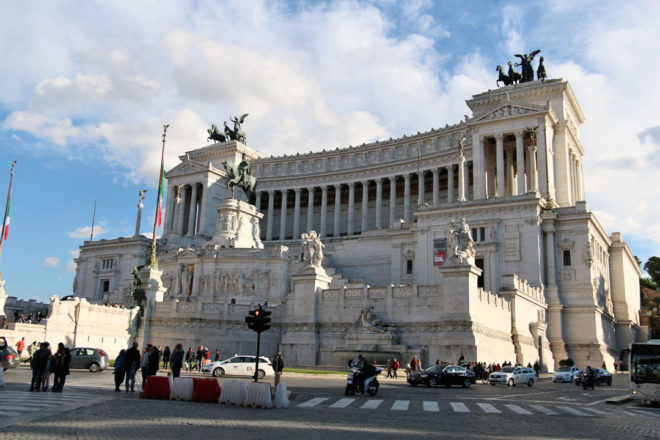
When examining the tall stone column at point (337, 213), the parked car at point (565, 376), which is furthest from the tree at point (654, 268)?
the parked car at point (565, 376)

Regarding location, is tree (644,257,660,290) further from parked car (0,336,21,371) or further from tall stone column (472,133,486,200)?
parked car (0,336,21,371)

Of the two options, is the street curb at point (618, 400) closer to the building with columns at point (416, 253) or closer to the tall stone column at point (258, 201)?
the building with columns at point (416, 253)

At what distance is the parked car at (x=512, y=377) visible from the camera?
110 feet

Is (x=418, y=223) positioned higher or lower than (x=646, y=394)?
higher

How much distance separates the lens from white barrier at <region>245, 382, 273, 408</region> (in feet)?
60.2

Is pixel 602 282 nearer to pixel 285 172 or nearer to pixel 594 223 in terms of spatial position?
pixel 594 223

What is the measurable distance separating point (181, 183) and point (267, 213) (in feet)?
48.9

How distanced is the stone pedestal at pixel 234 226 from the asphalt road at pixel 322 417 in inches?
1641

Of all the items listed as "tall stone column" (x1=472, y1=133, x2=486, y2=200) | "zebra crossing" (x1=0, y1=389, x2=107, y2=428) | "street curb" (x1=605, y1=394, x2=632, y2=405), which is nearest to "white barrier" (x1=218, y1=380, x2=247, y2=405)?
"zebra crossing" (x1=0, y1=389, x2=107, y2=428)

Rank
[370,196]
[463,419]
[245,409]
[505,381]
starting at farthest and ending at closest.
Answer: [370,196]
[505,381]
[245,409]
[463,419]

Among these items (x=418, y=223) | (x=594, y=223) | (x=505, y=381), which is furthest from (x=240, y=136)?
(x=505, y=381)

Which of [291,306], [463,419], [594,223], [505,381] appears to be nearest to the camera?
[463,419]

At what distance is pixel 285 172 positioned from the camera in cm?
10094

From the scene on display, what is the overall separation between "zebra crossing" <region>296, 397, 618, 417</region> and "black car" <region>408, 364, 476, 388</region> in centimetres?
805
